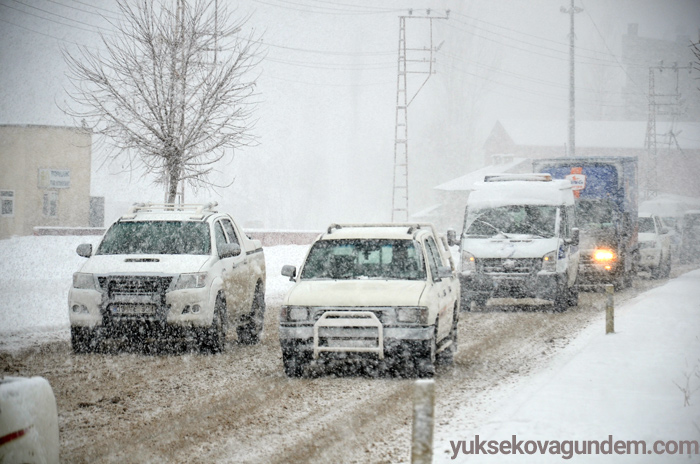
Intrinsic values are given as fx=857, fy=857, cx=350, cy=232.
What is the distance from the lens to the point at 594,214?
74.9 feet

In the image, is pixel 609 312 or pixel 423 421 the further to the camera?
pixel 609 312

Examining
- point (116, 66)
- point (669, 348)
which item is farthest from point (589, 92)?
point (669, 348)

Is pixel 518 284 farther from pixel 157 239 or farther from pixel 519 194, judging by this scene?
pixel 157 239

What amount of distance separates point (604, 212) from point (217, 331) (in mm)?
14035

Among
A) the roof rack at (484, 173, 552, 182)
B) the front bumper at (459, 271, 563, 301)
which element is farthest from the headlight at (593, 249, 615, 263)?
the front bumper at (459, 271, 563, 301)

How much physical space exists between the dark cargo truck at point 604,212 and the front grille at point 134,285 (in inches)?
539

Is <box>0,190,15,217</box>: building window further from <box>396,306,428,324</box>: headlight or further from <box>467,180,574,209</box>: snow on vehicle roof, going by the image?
<box>396,306,428,324</box>: headlight

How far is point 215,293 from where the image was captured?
38.5 feet

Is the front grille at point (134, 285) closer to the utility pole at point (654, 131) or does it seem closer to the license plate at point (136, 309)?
the license plate at point (136, 309)

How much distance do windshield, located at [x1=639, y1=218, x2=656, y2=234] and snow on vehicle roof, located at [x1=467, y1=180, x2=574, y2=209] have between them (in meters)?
9.87

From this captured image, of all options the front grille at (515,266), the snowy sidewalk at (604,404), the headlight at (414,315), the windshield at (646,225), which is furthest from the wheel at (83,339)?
the windshield at (646,225)

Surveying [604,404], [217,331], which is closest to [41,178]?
[217,331]

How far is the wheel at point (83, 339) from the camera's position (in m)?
11.6

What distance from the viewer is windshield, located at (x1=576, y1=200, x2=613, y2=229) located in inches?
890
